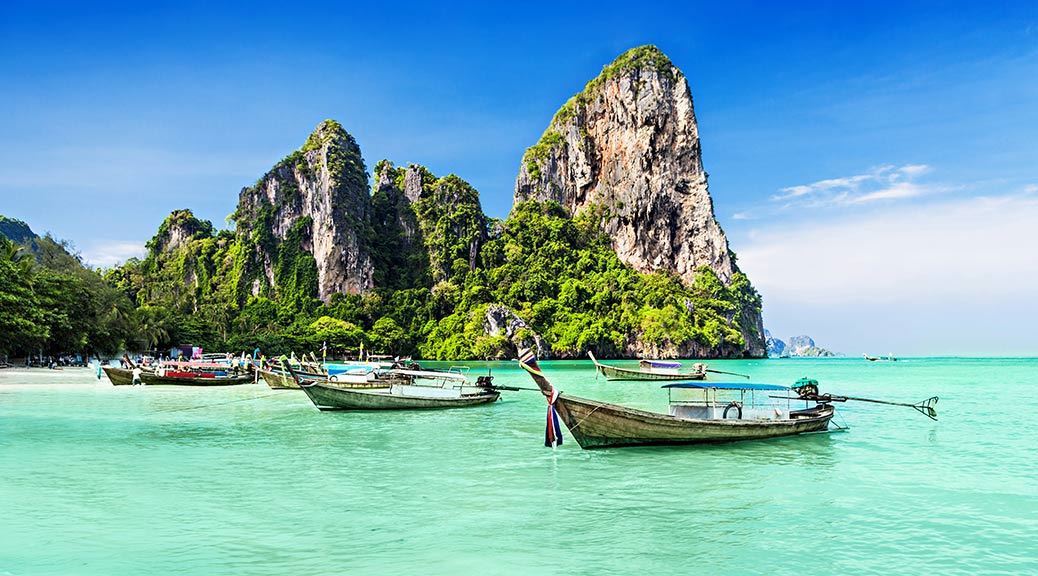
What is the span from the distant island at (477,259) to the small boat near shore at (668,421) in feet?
265

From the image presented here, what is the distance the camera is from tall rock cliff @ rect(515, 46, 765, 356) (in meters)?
123

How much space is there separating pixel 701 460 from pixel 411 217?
11518 cm

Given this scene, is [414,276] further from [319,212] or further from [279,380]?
[279,380]

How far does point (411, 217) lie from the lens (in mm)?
126312

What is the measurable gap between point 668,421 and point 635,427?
0.87 m

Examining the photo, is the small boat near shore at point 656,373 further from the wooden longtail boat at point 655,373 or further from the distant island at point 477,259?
the distant island at point 477,259

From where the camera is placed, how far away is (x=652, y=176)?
127m

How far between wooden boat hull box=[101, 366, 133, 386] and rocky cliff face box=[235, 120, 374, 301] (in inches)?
2800

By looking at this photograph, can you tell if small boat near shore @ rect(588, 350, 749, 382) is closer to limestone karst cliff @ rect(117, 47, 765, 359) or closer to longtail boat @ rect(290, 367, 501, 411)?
longtail boat @ rect(290, 367, 501, 411)

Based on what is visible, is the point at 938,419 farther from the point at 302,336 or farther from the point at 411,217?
the point at 411,217

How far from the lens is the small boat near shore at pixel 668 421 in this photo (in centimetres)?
1555

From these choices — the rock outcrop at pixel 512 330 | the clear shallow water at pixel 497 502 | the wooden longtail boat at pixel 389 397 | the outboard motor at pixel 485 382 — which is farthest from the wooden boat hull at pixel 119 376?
the rock outcrop at pixel 512 330

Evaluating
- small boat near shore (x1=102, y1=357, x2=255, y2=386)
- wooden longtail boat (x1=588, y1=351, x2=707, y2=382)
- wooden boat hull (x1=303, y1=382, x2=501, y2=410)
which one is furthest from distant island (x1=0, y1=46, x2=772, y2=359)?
wooden boat hull (x1=303, y1=382, x2=501, y2=410)

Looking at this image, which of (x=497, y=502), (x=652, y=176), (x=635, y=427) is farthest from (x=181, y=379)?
(x=652, y=176)
